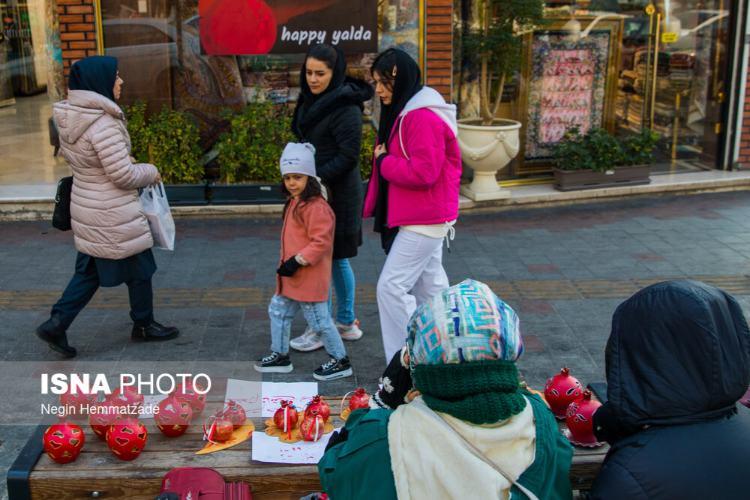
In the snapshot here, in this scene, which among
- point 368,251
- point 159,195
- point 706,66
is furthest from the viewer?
point 706,66

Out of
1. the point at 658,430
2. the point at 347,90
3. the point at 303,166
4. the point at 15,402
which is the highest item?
the point at 347,90

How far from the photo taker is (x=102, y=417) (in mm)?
3174

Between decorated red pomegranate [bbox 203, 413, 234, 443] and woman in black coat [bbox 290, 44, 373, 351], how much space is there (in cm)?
213

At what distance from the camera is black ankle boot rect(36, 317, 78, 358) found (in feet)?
17.1

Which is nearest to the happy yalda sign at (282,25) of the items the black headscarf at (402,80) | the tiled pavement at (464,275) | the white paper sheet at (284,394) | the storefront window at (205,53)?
the storefront window at (205,53)

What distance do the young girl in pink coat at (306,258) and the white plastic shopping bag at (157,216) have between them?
90 cm

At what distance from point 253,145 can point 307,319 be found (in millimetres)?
4010

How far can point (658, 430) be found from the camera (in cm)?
236

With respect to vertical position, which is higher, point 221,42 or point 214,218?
point 221,42

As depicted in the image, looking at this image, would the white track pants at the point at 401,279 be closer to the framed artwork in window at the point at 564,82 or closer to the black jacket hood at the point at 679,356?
the black jacket hood at the point at 679,356

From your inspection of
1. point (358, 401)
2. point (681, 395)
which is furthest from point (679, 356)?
point (358, 401)

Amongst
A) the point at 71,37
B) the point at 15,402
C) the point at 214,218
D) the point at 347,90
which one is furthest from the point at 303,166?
the point at 71,37

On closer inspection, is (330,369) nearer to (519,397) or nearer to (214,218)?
(519,397)

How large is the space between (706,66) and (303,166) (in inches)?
292
